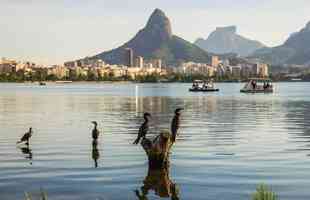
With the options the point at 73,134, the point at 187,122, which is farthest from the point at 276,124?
the point at 73,134

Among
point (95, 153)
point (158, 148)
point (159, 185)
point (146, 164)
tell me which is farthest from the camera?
point (95, 153)

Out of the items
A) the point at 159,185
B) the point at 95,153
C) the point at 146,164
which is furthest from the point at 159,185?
the point at 95,153

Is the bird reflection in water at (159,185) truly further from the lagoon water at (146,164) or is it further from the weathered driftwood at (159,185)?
the lagoon water at (146,164)

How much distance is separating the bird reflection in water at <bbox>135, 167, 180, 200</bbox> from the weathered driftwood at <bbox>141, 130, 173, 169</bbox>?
31 centimetres

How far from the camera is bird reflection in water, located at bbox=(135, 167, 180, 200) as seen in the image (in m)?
22.8

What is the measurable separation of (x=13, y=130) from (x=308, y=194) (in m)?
32.0

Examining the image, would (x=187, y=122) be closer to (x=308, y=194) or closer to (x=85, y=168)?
(x=85, y=168)

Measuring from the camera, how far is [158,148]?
26.1m

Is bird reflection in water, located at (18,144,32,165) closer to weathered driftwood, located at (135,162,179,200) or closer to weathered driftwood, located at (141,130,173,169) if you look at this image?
weathered driftwood, located at (141,130,173,169)

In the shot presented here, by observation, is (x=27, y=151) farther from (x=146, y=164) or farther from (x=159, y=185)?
(x=159, y=185)

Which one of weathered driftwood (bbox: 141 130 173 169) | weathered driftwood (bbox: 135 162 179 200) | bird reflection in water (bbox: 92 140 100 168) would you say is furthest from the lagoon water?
weathered driftwood (bbox: 141 130 173 169)

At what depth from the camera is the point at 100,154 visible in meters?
33.3

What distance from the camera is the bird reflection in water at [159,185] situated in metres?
22.8

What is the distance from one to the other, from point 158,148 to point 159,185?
2.01m
